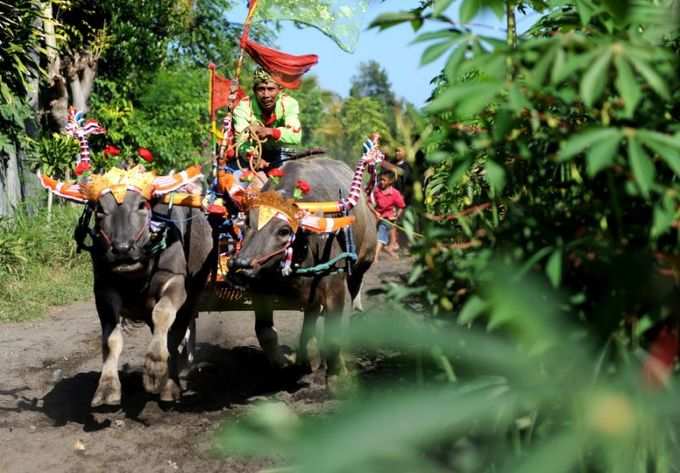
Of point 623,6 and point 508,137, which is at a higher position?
point 623,6

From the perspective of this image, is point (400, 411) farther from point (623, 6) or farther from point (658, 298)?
point (623, 6)

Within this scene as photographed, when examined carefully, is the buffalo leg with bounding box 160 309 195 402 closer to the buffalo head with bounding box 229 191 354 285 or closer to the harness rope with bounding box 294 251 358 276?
the buffalo head with bounding box 229 191 354 285

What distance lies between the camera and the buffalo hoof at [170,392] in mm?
6230

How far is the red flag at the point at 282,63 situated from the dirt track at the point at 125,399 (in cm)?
181

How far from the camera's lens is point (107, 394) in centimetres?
567

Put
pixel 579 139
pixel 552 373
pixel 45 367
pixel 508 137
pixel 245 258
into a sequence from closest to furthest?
1. pixel 552 373
2. pixel 579 139
3. pixel 508 137
4. pixel 245 258
5. pixel 45 367

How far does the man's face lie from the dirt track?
1.71m

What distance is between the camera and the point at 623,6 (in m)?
1.53

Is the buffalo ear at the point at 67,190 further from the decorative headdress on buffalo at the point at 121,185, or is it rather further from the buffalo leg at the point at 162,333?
the buffalo leg at the point at 162,333

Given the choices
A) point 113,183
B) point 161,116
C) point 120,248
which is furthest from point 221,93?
point 161,116

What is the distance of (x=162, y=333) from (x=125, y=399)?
3.43 ft

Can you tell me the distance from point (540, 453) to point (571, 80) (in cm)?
87

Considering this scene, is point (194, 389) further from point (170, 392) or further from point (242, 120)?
point (242, 120)

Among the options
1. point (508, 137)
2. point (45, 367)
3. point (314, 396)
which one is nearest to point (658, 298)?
point (508, 137)
